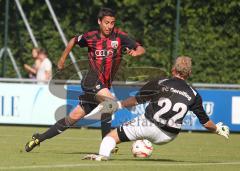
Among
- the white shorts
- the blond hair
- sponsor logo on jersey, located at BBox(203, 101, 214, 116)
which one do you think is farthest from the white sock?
sponsor logo on jersey, located at BBox(203, 101, 214, 116)

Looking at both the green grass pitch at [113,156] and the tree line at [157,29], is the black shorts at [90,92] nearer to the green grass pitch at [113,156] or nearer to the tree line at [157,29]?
the green grass pitch at [113,156]

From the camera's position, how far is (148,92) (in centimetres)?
1169

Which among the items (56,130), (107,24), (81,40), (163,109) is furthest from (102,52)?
(163,109)

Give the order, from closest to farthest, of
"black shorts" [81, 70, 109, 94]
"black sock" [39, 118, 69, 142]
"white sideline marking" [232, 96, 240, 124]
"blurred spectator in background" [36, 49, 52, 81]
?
"black sock" [39, 118, 69, 142], "black shorts" [81, 70, 109, 94], "white sideline marking" [232, 96, 240, 124], "blurred spectator in background" [36, 49, 52, 81]

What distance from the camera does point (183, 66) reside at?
1148cm

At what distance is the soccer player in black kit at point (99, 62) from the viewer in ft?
44.5

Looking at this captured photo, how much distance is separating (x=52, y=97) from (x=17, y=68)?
15.8 feet

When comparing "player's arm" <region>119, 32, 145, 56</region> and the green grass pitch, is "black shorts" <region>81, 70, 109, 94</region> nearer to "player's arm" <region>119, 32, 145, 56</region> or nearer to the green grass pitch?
"player's arm" <region>119, 32, 145, 56</region>

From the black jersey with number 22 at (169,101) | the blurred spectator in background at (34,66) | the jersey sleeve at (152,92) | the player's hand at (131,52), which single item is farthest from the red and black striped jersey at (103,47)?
the blurred spectator in background at (34,66)

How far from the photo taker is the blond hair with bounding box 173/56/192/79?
11445 millimetres

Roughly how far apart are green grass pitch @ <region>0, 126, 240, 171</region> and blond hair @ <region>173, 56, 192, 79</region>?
121 centimetres

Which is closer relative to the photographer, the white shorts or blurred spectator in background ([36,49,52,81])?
the white shorts

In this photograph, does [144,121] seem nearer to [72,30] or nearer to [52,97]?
[52,97]

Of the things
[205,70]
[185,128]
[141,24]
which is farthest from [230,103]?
[141,24]
